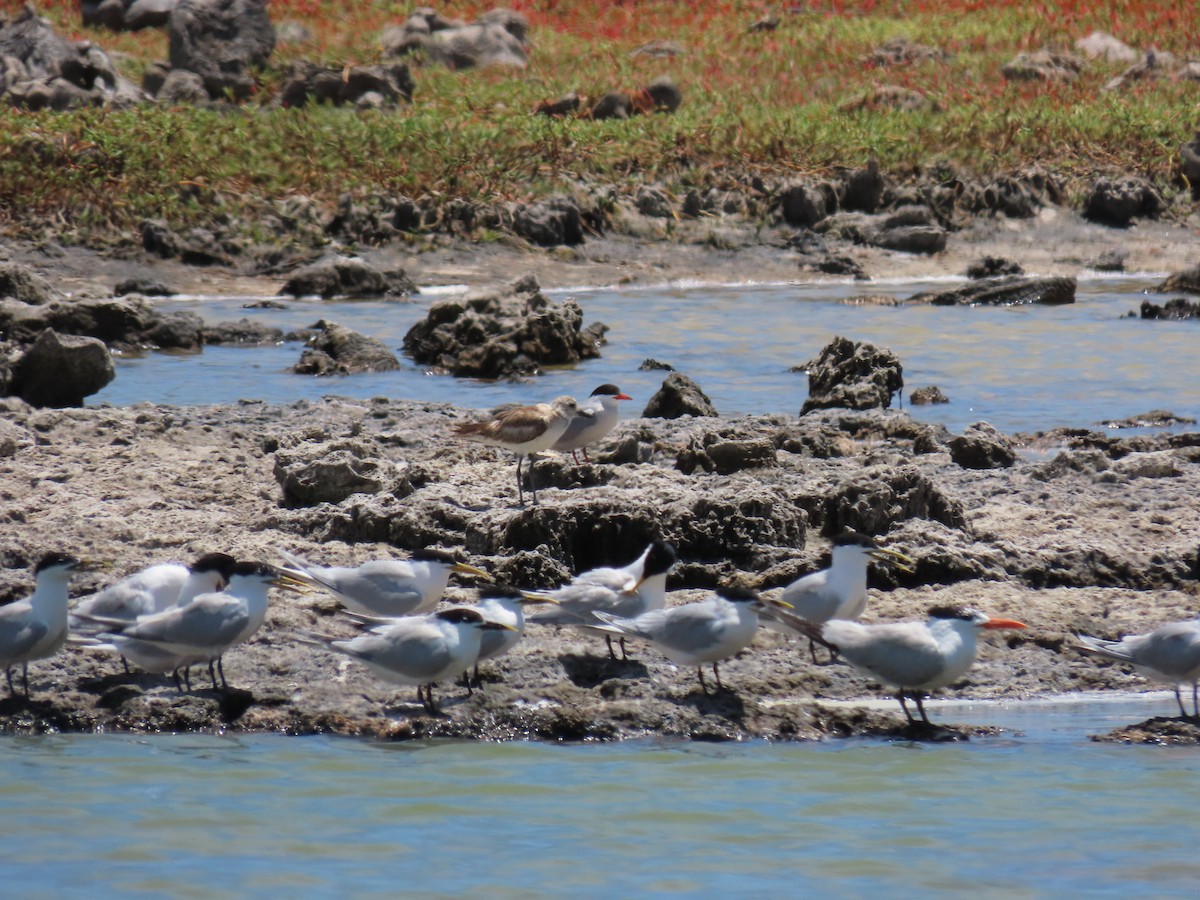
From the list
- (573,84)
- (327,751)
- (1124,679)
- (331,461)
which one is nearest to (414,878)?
(327,751)

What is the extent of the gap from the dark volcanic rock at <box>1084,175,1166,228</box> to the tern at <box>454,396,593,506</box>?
17118 mm

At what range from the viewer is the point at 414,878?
5250mm

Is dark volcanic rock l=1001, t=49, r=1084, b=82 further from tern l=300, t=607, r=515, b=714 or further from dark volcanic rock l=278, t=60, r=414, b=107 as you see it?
tern l=300, t=607, r=515, b=714

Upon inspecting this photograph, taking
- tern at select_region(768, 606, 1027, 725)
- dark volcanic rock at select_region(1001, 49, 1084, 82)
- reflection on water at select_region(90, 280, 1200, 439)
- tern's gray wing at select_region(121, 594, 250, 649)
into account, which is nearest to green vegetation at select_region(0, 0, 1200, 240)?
dark volcanic rock at select_region(1001, 49, 1084, 82)

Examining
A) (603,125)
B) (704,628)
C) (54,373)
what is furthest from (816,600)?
(603,125)

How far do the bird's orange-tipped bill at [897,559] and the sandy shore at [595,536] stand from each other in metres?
0.11

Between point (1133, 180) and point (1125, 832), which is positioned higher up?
point (1133, 180)

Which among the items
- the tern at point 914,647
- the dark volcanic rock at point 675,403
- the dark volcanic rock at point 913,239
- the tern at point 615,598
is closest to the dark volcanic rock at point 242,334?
the dark volcanic rock at point 675,403

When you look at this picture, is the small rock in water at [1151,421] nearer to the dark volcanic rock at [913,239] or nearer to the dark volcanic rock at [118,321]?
the dark volcanic rock at [118,321]

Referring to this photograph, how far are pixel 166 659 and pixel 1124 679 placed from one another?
147 inches

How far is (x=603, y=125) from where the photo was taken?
25.9 meters

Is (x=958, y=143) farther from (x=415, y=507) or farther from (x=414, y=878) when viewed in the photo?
(x=414, y=878)

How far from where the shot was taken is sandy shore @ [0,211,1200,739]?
661cm

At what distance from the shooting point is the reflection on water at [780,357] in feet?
45.3
